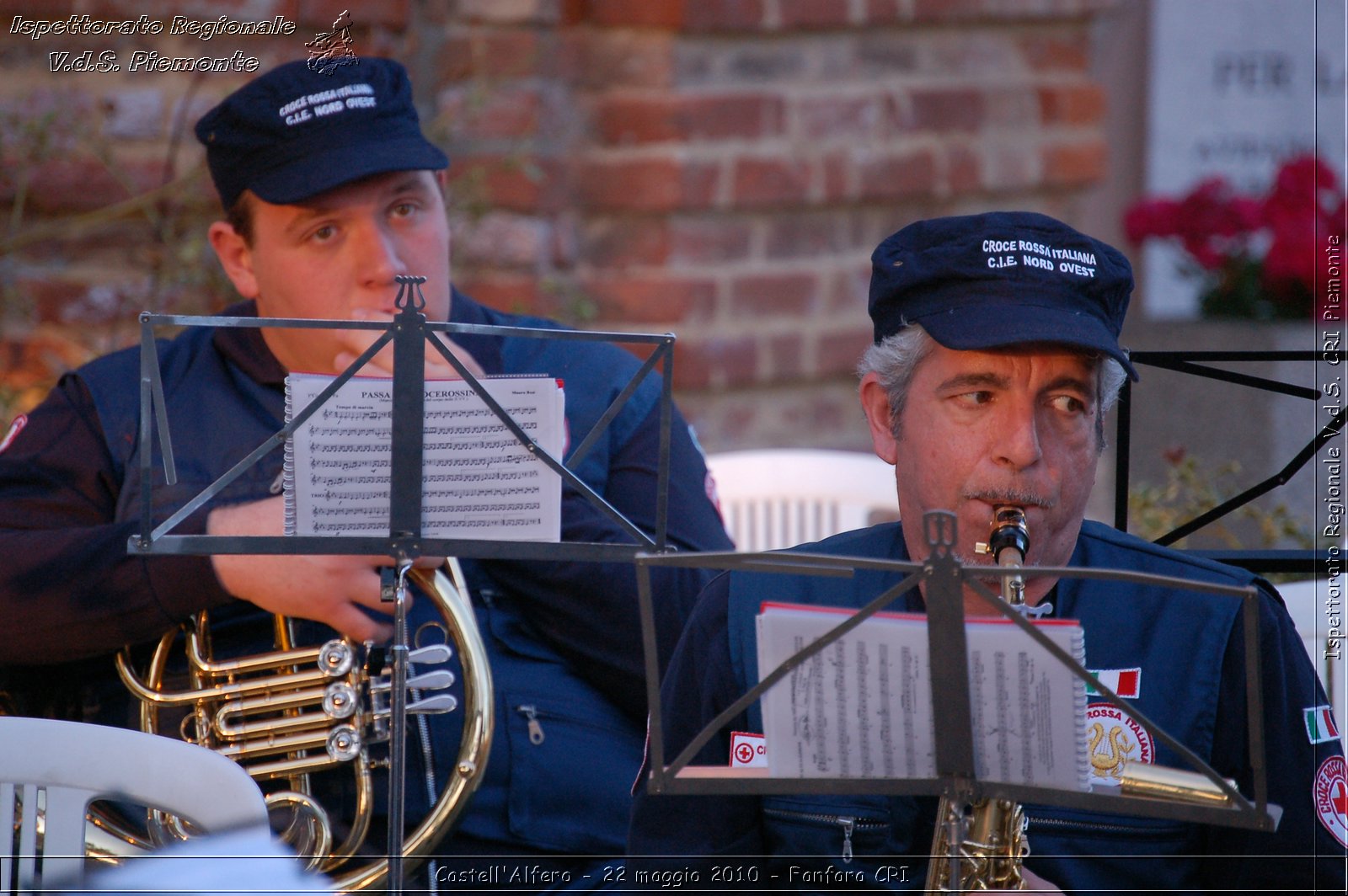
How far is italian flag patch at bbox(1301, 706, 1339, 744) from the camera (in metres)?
1.65

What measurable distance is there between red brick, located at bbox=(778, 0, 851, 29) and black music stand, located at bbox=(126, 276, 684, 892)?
2.04 m

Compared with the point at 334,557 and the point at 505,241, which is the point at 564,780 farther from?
the point at 505,241

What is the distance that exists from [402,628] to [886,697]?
0.66 meters

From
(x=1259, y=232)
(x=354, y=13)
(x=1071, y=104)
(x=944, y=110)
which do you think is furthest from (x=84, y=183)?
(x=1259, y=232)

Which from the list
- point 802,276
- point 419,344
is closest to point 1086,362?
point 419,344

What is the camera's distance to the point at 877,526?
6.45 ft

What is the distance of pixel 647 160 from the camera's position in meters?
3.51

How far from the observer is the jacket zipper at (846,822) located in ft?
5.68

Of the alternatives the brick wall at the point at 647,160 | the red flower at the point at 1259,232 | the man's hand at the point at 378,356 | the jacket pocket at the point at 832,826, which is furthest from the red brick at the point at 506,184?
the jacket pocket at the point at 832,826

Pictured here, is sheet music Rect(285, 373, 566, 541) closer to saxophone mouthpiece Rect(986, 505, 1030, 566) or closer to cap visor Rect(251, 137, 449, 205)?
saxophone mouthpiece Rect(986, 505, 1030, 566)

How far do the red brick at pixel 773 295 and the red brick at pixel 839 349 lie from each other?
0.31 ft

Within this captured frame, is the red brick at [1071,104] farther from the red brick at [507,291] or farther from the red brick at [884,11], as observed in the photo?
the red brick at [507,291]

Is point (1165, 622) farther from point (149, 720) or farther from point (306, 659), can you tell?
point (149, 720)

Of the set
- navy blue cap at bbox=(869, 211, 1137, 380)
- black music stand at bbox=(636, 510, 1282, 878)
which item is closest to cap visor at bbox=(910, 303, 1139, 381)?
navy blue cap at bbox=(869, 211, 1137, 380)
